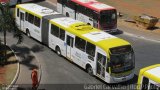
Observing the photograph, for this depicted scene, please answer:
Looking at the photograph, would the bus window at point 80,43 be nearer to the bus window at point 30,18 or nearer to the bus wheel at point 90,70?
the bus wheel at point 90,70

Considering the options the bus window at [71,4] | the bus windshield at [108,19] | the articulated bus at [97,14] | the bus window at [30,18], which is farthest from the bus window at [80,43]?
the bus window at [71,4]

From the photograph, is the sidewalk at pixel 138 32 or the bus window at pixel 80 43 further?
the sidewalk at pixel 138 32

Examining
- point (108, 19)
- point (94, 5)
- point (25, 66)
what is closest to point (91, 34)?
point (25, 66)

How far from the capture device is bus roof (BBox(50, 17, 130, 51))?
1056 inches

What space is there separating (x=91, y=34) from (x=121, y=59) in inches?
138

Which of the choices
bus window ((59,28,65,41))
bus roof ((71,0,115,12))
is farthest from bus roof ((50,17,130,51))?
bus roof ((71,0,115,12))

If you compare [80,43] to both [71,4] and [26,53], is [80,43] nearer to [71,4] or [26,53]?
[26,53]

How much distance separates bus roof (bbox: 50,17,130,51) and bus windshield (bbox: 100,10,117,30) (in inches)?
249

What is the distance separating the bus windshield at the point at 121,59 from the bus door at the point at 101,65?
699 millimetres

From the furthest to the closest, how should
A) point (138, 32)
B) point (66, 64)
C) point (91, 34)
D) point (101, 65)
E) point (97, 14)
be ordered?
point (138, 32), point (97, 14), point (66, 64), point (91, 34), point (101, 65)

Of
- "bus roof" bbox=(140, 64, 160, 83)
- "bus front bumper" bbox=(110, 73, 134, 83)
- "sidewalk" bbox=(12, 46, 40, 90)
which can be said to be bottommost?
"sidewalk" bbox=(12, 46, 40, 90)

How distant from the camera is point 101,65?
88.1ft

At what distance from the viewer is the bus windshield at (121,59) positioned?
26188 mm

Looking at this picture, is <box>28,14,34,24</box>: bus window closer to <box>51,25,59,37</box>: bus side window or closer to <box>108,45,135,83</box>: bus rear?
<box>51,25,59,37</box>: bus side window
